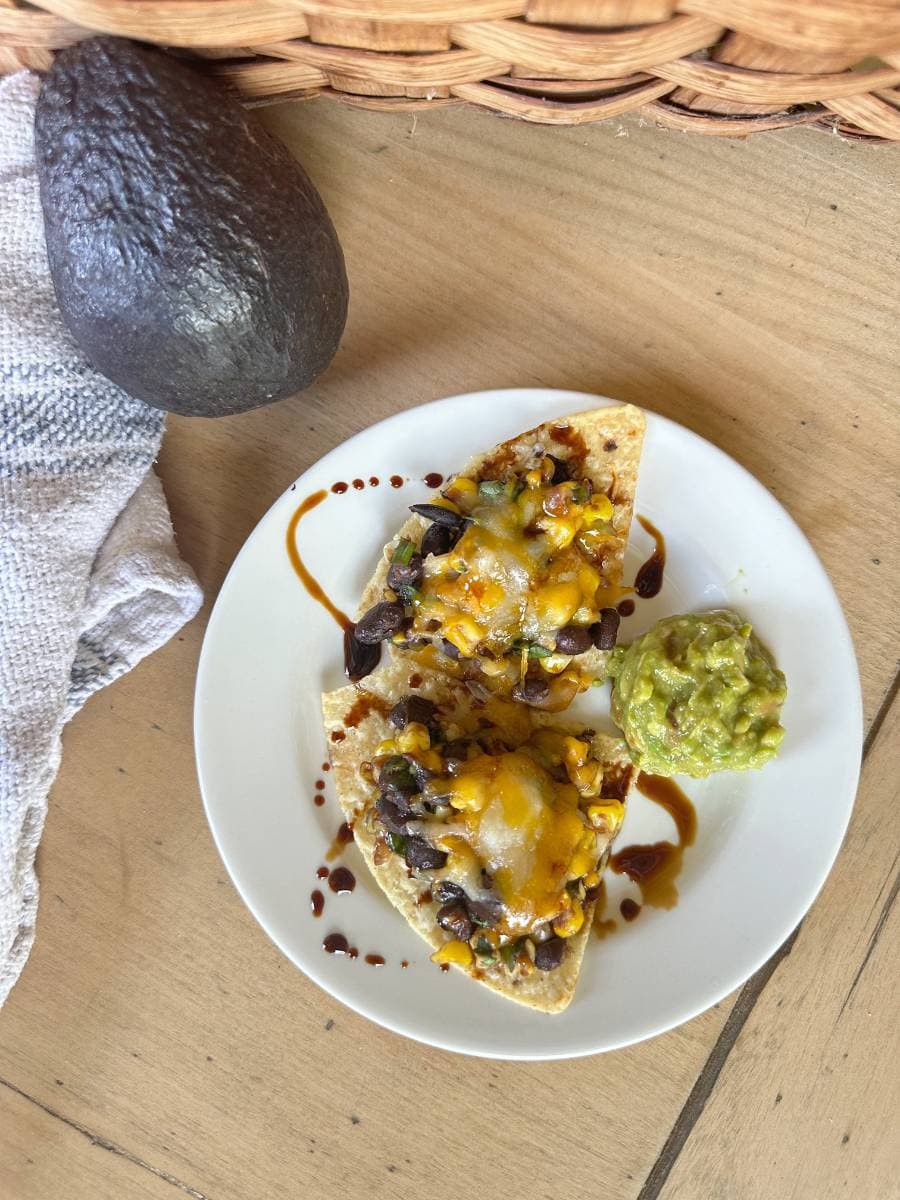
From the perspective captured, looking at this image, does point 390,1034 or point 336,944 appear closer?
point 336,944

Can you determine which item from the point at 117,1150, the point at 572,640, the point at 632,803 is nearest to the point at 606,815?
the point at 632,803

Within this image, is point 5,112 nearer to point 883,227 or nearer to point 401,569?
point 401,569

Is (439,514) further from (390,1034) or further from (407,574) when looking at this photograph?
(390,1034)

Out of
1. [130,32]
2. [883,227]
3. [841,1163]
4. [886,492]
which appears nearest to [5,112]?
[130,32]

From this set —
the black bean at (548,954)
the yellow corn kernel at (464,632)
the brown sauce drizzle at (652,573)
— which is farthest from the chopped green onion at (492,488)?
the black bean at (548,954)

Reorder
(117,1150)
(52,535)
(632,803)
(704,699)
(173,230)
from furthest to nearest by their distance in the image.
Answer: (117,1150)
(632,803)
(52,535)
(704,699)
(173,230)

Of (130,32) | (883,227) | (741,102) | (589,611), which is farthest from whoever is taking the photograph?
(883,227)
